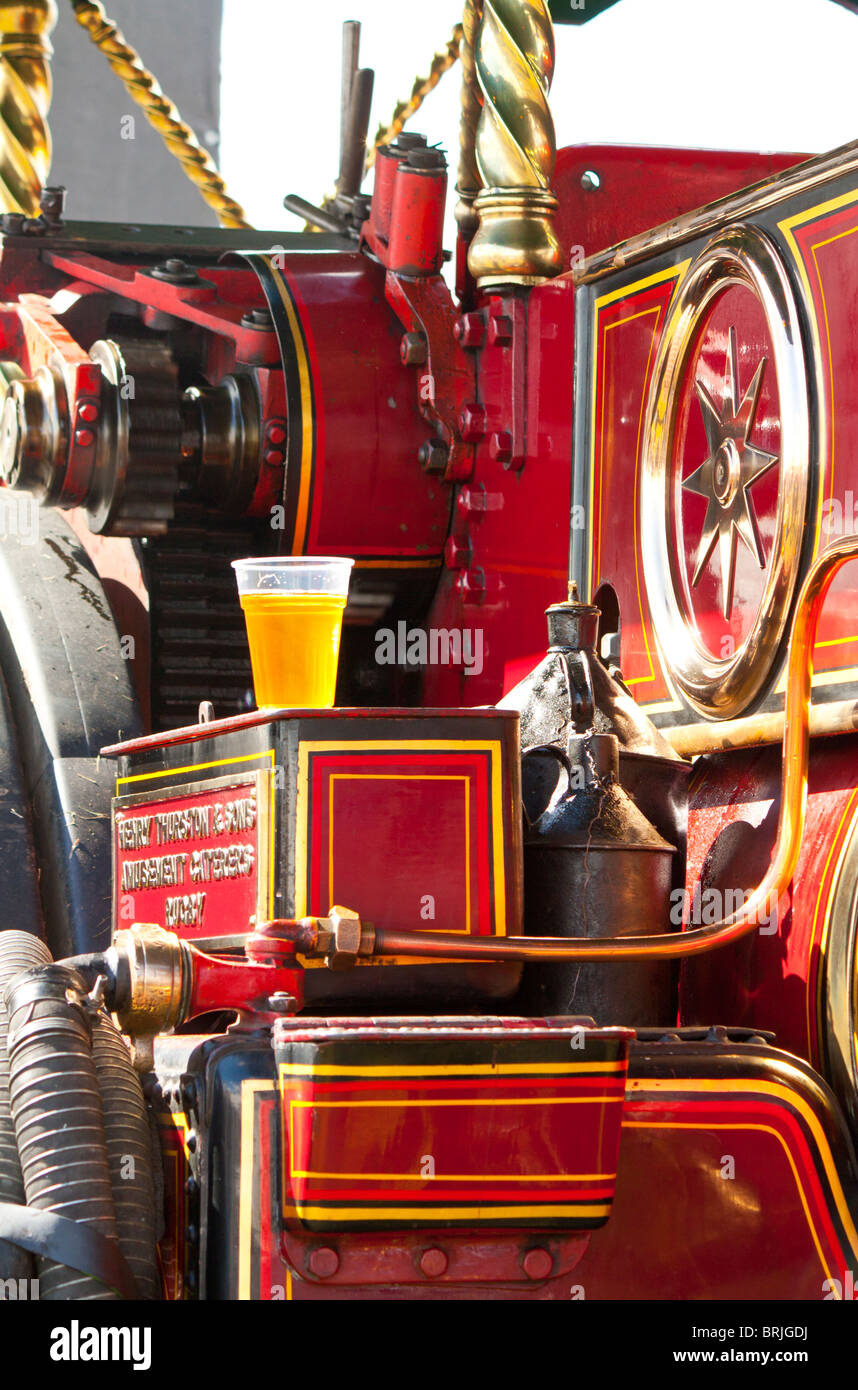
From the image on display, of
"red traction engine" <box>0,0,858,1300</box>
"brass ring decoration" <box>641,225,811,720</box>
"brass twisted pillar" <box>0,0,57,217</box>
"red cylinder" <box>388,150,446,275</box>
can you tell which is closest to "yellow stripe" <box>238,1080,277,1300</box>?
"red traction engine" <box>0,0,858,1300</box>

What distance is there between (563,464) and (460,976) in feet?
3.88

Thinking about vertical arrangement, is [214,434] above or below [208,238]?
below

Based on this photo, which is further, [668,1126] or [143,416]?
[143,416]

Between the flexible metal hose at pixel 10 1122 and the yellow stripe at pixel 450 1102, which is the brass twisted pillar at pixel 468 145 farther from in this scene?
the yellow stripe at pixel 450 1102

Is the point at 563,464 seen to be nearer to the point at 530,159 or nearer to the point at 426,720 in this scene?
the point at 530,159

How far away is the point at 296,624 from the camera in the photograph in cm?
221

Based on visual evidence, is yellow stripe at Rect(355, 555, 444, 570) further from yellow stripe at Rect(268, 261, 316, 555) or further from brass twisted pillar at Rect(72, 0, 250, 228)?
brass twisted pillar at Rect(72, 0, 250, 228)

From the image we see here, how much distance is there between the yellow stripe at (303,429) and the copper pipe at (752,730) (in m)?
0.86

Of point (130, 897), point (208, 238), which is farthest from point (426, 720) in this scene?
point (208, 238)

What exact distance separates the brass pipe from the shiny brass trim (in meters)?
0.46

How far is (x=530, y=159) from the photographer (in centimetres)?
281

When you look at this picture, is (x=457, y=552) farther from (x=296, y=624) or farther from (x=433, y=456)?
(x=296, y=624)

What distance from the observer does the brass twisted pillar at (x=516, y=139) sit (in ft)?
9.11

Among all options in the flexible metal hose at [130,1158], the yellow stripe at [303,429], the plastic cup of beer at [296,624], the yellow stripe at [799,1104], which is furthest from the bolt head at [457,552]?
the yellow stripe at [799,1104]
